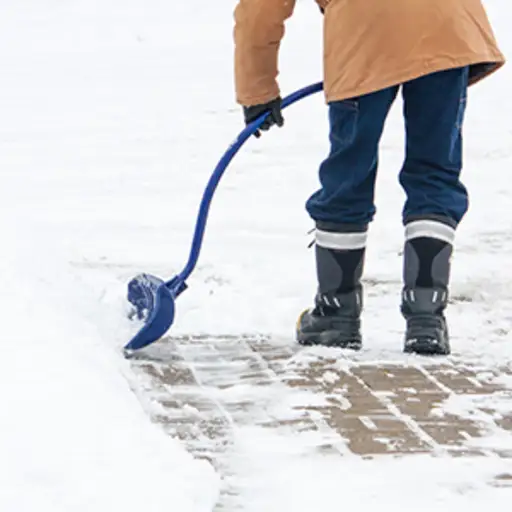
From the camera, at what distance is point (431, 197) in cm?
340

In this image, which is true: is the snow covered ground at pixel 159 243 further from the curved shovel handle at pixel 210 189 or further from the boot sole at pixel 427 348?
the curved shovel handle at pixel 210 189

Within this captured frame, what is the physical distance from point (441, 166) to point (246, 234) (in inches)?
76.2

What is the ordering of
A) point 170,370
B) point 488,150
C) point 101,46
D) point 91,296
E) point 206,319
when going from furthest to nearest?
point 101,46
point 488,150
point 206,319
point 91,296
point 170,370

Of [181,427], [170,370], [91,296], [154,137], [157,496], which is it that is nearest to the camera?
[157,496]

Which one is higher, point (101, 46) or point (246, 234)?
point (101, 46)

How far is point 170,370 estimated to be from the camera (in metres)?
3.26

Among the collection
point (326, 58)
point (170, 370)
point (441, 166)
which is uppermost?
point (326, 58)

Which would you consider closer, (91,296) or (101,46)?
(91,296)

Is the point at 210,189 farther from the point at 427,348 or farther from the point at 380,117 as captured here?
the point at 427,348

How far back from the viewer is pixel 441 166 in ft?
11.2

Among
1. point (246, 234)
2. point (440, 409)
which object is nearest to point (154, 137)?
point (246, 234)

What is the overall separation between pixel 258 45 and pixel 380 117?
15.8 inches

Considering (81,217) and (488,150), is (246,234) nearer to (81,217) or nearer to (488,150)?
(81,217)

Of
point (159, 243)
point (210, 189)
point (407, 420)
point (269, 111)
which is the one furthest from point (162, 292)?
point (159, 243)
